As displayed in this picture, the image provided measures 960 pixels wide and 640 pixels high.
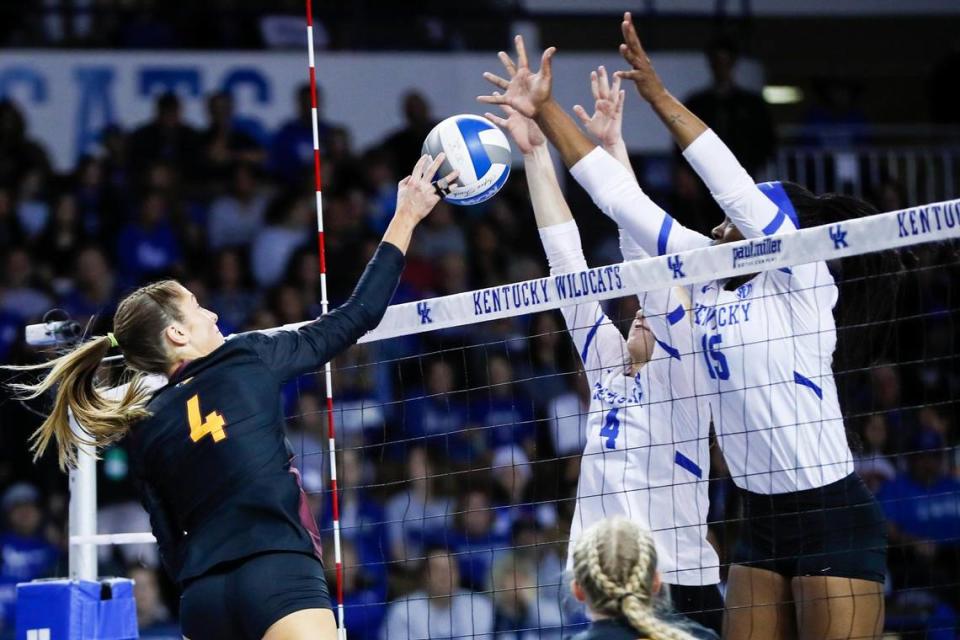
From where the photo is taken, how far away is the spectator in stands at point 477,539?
923 cm

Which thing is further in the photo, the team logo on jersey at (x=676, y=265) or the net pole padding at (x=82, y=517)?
the net pole padding at (x=82, y=517)

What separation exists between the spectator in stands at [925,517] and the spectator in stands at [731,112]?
260 cm

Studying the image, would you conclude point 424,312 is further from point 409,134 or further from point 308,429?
point 409,134

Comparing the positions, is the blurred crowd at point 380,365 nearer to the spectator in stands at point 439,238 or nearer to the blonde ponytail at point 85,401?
the spectator in stands at point 439,238

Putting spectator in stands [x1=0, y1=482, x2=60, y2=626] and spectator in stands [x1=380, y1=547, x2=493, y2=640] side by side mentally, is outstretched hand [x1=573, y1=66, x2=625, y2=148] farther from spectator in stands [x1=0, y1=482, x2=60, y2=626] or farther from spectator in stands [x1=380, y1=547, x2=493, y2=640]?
spectator in stands [x1=0, y1=482, x2=60, y2=626]

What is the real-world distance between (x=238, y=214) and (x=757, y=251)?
7428 mm

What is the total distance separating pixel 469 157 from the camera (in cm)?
538

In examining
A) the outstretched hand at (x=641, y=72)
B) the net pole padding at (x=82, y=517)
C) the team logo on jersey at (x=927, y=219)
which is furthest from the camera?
the net pole padding at (x=82, y=517)

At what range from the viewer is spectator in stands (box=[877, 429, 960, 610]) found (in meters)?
10.1

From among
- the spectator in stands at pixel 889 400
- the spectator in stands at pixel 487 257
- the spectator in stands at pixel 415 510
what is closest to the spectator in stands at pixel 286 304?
the spectator in stands at pixel 415 510

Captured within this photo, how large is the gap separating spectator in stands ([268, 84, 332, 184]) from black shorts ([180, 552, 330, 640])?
26.0 feet

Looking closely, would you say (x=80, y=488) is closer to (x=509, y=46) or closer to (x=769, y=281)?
(x=769, y=281)

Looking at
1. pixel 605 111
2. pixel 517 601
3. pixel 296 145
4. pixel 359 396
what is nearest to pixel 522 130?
pixel 605 111

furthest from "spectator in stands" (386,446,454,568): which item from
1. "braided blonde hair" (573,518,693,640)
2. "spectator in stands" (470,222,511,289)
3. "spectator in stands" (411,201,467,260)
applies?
"braided blonde hair" (573,518,693,640)
